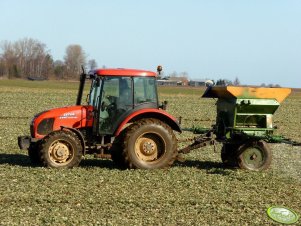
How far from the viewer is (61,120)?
1028 centimetres

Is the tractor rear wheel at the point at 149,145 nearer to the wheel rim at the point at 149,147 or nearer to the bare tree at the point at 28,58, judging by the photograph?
the wheel rim at the point at 149,147

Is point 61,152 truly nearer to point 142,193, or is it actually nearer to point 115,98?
point 115,98

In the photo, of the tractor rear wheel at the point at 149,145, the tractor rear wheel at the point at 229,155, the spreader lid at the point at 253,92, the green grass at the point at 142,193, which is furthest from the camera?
the tractor rear wheel at the point at 229,155

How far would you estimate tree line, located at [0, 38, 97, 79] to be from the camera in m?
119

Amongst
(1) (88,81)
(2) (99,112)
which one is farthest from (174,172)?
(1) (88,81)

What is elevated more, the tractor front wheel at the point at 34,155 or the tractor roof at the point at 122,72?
the tractor roof at the point at 122,72

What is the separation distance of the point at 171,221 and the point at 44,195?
2265 millimetres

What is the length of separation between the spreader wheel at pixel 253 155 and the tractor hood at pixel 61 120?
10.8 feet

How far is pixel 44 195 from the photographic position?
26.0 ft

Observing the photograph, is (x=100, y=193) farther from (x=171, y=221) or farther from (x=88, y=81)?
(x=88, y=81)

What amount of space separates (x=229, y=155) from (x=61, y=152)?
3.76 m

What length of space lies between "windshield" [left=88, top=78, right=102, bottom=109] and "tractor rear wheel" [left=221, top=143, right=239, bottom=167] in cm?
Answer: 304

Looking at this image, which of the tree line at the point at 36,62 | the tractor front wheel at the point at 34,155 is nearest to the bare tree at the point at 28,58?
the tree line at the point at 36,62
